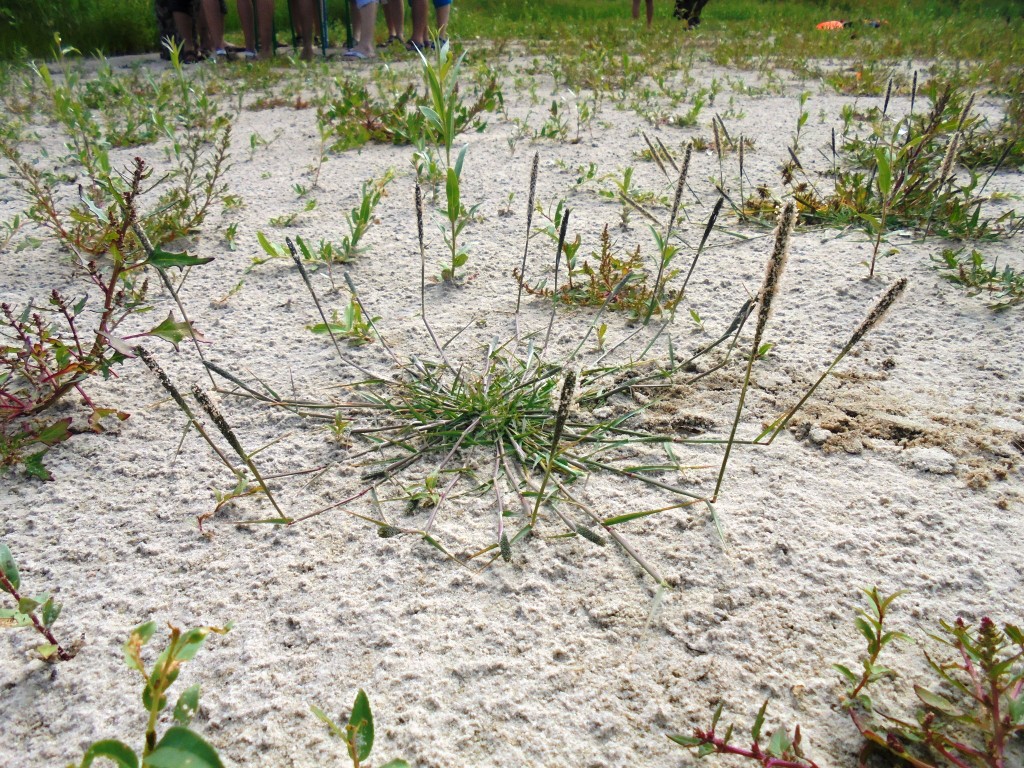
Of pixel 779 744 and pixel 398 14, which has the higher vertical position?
pixel 398 14

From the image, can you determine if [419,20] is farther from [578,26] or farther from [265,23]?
[578,26]

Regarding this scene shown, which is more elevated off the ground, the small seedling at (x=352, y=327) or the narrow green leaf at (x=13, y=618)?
the small seedling at (x=352, y=327)

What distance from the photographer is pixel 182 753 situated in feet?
2.56

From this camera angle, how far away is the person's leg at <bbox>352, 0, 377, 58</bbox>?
23.5 feet

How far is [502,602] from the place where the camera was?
52.1 inches

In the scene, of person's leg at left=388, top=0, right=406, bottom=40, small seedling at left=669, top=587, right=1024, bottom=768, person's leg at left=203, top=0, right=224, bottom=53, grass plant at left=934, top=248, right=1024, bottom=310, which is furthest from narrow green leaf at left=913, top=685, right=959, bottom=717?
person's leg at left=388, top=0, right=406, bottom=40

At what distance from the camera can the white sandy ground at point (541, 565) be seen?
113 centimetres

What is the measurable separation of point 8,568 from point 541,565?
943 millimetres

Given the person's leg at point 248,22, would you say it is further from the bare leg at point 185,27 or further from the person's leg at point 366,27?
the person's leg at point 366,27

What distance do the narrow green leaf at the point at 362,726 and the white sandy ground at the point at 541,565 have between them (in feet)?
0.36

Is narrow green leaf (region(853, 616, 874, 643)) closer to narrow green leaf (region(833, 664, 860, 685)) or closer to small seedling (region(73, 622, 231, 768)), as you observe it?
narrow green leaf (region(833, 664, 860, 685))

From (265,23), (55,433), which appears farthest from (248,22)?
(55,433)

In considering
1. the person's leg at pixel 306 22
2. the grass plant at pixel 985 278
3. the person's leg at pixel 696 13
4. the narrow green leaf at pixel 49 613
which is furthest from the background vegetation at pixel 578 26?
the narrow green leaf at pixel 49 613

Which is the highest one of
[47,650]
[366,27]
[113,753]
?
[366,27]
